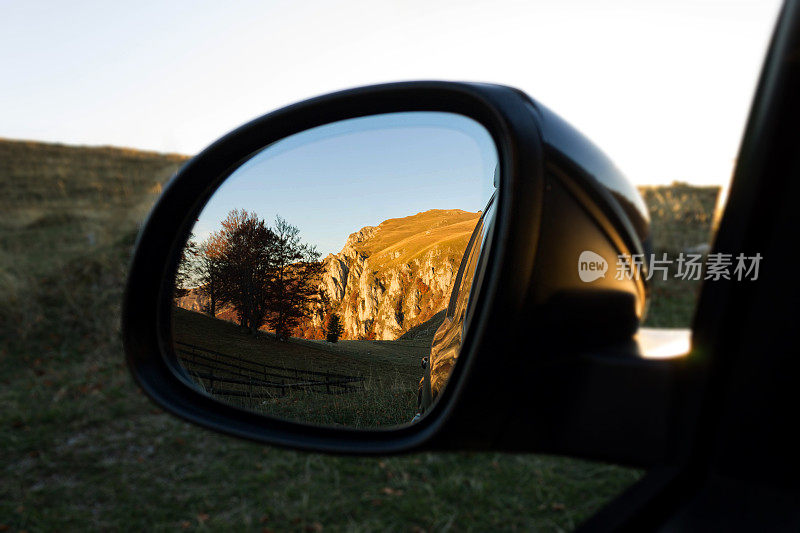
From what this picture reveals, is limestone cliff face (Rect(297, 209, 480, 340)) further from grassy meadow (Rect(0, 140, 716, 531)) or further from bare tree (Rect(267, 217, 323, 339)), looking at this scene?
grassy meadow (Rect(0, 140, 716, 531))

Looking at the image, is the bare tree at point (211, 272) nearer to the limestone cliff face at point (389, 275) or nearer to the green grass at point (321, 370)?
the green grass at point (321, 370)

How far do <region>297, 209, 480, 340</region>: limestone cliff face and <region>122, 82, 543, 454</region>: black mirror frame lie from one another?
26cm

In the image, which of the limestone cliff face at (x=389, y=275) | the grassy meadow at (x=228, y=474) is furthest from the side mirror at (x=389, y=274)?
the grassy meadow at (x=228, y=474)

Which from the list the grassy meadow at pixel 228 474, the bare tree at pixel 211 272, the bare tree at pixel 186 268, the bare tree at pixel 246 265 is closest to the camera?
the bare tree at pixel 246 265

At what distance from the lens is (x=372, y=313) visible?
4.33 feet

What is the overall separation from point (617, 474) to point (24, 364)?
8031mm

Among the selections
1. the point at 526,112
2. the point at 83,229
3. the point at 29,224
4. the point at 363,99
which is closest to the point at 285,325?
the point at 363,99

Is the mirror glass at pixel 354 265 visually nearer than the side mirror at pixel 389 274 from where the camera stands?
No

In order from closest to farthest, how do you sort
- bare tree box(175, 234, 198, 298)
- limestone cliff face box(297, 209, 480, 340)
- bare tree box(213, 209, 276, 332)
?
limestone cliff face box(297, 209, 480, 340) → bare tree box(213, 209, 276, 332) → bare tree box(175, 234, 198, 298)

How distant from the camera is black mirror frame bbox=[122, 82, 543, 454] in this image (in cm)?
90

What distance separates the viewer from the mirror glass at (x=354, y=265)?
4.27ft

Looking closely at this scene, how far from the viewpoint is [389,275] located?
1289 millimetres

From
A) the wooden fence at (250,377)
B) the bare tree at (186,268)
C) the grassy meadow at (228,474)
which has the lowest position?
the grassy meadow at (228,474)

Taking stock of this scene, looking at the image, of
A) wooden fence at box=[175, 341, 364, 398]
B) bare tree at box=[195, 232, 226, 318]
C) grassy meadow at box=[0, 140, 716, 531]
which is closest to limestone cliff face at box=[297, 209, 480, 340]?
wooden fence at box=[175, 341, 364, 398]
